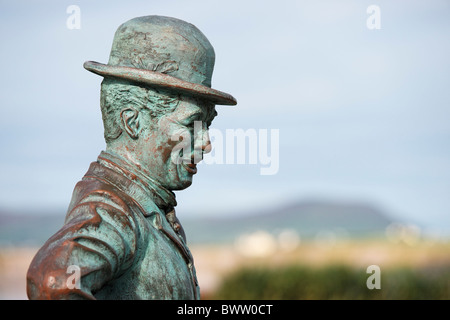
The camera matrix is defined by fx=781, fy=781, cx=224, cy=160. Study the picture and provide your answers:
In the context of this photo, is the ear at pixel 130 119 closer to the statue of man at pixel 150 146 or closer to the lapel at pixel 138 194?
the statue of man at pixel 150 146

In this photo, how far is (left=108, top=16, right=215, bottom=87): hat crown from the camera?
4543 millimetres

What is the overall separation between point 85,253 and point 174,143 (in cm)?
97

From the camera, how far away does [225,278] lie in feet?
47.2

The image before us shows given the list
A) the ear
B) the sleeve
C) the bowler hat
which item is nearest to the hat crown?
the bowler hat

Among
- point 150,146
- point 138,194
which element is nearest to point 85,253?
point 138,194

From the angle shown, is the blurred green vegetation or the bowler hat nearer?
the bowler hat

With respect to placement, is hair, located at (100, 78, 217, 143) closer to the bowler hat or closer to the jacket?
the bowler hat

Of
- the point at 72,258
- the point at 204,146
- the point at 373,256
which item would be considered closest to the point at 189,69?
the point at 204,146

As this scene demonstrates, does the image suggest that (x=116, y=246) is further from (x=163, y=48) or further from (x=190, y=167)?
(x=163, y=48)

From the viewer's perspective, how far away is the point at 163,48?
4.55 m

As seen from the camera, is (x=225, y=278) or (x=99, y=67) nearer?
(x=99, y=67)

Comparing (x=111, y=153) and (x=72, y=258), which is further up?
(x=111, y=153)
